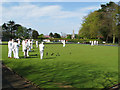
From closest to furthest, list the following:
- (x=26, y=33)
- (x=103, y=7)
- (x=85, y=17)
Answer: (x=103, y=7)
(x=85, y=17)
(x=26, y=33)

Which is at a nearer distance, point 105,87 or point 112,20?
point 105,87

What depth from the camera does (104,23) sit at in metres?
55.8

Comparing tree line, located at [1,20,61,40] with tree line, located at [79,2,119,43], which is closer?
tree line, located at [79,2,119,43]

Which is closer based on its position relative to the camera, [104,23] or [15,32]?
[104,23]

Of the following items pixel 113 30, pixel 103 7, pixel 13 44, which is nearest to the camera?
pixel 13 44

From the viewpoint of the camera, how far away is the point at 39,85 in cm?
581

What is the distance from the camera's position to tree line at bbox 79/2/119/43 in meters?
53.9


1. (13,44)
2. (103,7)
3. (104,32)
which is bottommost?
(13,44)

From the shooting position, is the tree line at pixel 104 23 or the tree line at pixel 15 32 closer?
the tree line at pixel 104 23

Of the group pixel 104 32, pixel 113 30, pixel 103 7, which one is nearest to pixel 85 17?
pixel 103 7

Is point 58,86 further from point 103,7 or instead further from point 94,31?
point 103,7

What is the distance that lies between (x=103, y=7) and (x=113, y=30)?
52.3 ft

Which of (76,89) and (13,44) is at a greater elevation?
(13,44)

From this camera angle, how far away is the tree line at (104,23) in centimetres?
5393
